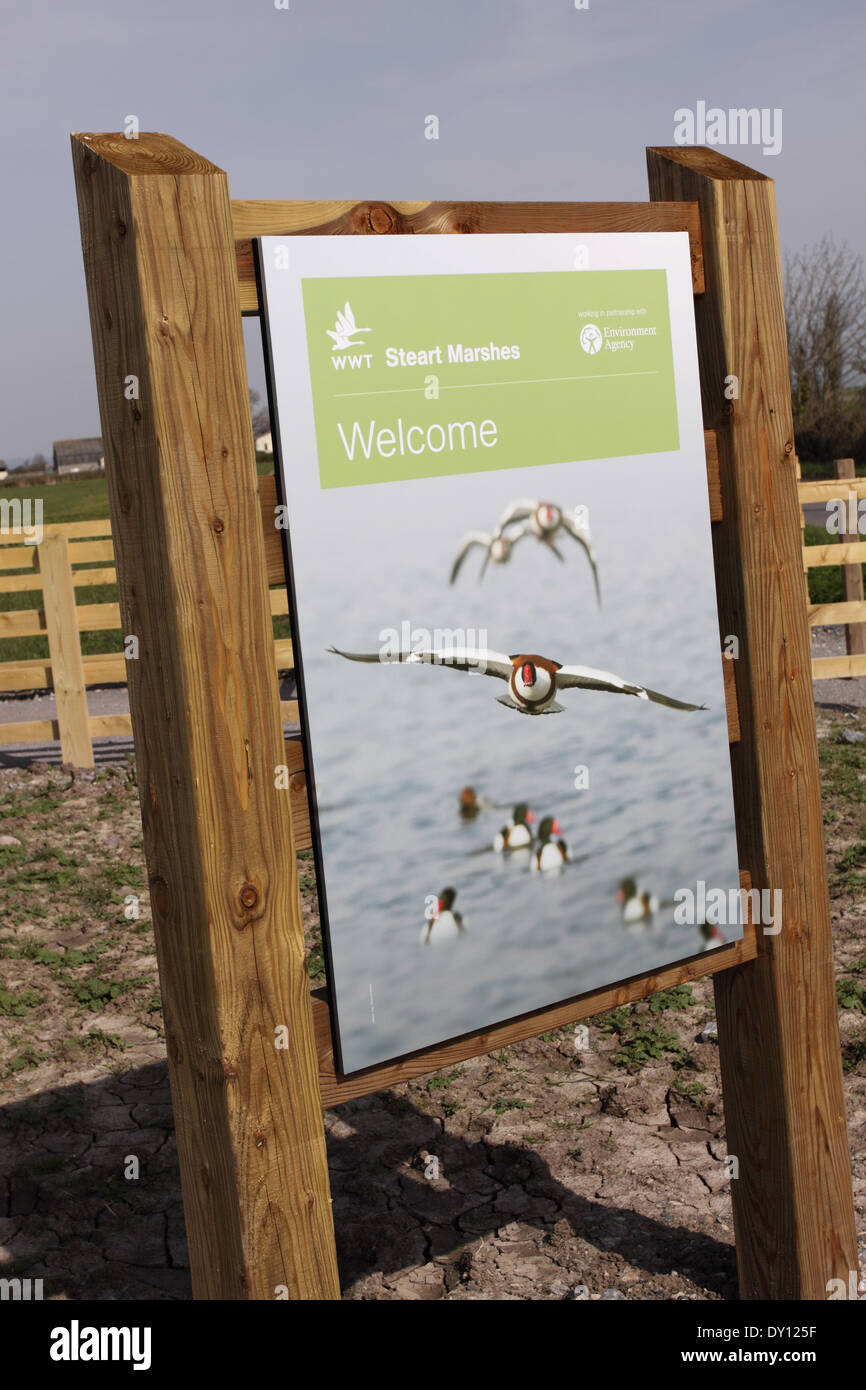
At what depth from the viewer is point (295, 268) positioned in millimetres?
2096

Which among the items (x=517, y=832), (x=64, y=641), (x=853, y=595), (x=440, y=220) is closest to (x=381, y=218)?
(x=440, y=220)

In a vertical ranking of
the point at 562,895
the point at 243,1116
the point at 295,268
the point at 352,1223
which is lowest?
the point at 352,1223

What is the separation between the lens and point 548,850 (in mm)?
2475

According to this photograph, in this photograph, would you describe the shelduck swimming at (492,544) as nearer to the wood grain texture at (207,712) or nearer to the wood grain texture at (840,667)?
the wood grain texture at (207,712)

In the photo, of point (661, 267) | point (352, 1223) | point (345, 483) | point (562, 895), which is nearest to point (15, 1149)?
point (352, 1223)

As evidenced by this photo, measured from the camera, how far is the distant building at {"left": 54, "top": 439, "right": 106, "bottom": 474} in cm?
6444

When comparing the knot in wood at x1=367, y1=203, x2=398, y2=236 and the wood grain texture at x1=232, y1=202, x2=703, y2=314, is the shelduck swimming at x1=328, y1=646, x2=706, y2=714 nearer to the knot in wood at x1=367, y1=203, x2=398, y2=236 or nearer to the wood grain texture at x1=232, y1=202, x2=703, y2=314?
the wood grain texture at x1=232, y1=202, x2=703, y2=314

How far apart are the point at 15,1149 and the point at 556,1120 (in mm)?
1953

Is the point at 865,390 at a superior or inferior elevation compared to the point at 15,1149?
superior

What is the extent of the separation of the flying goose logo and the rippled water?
261 mm

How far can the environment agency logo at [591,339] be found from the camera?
248 centimetres
